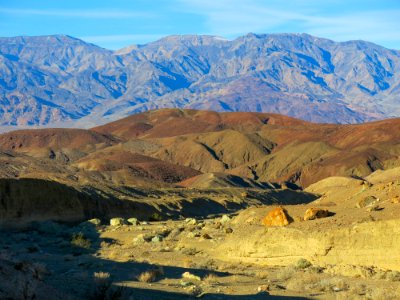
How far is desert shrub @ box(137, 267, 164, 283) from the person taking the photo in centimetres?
1694

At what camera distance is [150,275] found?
1723cm

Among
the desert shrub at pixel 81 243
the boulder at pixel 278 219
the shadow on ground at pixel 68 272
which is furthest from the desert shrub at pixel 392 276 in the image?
the desert shrub at pixel 81 243

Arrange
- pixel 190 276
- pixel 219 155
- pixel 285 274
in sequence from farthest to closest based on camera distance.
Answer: pixel 219 155 < pixel 285 274 < pixel 190 276

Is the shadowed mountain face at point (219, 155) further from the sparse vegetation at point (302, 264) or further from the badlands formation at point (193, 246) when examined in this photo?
the sparse vegetation at point (302, 264)

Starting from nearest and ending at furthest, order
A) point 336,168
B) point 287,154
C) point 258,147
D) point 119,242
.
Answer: point 119,242, point 336,168, point 287,154, point 258,147

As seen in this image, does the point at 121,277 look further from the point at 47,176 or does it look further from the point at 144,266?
the point at 47,176

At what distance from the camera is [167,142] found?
17538 centimetres

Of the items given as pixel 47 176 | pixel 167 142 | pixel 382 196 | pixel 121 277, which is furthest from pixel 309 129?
pixel 121 277

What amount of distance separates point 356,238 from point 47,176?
56.7m

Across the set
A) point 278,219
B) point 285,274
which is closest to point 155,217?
point 278,219

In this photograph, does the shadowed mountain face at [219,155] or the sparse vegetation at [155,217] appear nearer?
the sparse vegetation at [155,217]

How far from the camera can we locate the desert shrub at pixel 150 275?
16.9 m

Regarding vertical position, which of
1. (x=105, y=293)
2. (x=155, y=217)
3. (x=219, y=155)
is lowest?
(x=219, y=155)

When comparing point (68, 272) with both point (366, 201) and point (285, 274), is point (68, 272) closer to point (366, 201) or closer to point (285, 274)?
point (285, 274)
